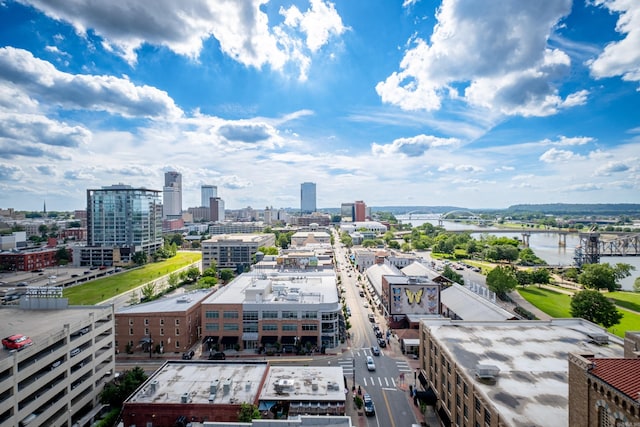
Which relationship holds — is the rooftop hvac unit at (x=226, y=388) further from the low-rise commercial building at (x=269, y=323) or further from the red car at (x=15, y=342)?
the low-rise commercial building at (x=269, y=323)

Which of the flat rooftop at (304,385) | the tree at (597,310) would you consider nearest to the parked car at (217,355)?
the flat rooftop at (304,385)

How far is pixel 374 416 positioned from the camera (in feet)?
108

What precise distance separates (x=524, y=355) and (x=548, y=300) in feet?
168

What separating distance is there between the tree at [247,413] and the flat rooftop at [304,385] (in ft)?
11.1

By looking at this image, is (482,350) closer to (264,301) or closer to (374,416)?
(374,416)

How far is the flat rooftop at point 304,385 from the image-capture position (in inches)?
1221

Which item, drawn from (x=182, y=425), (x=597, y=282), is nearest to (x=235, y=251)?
(x=182, y=425)

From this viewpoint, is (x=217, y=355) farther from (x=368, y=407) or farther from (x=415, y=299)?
(x=415, y=299)

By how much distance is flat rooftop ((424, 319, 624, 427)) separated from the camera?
21969mm

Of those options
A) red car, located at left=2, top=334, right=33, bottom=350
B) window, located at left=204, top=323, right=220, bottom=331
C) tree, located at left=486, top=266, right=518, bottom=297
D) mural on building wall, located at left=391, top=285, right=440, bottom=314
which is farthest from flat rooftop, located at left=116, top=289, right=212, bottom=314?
tree, located at left=486, top=266, right=518, bottom=297

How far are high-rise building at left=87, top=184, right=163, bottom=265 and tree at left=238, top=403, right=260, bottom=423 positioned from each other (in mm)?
112361

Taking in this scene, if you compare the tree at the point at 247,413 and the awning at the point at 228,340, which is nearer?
the tree at the point at 247,413

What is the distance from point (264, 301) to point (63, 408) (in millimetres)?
25675

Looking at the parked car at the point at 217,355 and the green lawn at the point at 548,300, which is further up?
the green lawn at the point at 548,300
